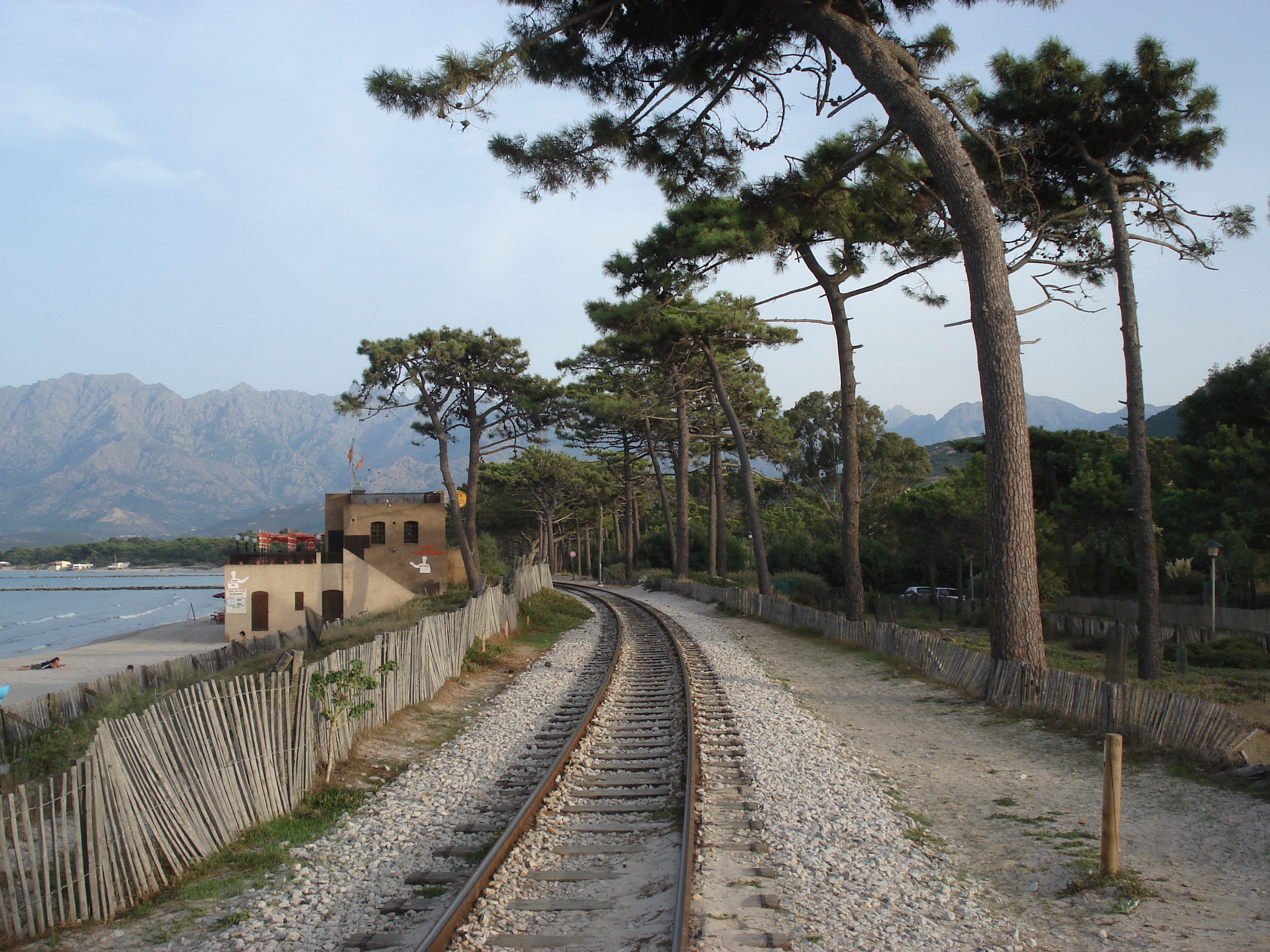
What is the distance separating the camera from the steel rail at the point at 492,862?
3967mm

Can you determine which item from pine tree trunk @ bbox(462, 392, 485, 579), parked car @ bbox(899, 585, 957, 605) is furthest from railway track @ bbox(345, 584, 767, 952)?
parked car @ bbox(899, 585, 957, 605)

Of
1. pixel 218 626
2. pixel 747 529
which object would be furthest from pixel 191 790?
pixel 747 529

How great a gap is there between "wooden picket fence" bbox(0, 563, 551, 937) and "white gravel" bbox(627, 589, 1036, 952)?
367cm

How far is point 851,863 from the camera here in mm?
5109

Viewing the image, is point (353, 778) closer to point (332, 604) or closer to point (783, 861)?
point (783, 861)

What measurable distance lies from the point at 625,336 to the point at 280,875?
2020 centimetres

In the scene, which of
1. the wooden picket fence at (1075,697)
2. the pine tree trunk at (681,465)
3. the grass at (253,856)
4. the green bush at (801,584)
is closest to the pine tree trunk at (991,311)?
the wooden picket fence at (1075,697)

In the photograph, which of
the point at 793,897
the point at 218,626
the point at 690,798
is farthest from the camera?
the point at 218,626

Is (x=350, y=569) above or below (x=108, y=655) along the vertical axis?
above

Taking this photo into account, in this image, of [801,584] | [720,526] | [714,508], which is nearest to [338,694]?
[801,584]

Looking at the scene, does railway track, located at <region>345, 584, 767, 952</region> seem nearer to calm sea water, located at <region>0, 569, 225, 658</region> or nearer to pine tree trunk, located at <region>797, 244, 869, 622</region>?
pine tree trunk, located at <region>797, 244, 869, 622</region>

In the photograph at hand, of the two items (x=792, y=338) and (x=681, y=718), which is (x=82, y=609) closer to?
(x=792, y=338)

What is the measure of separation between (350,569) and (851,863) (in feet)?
111

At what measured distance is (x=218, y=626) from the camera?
161 feet
